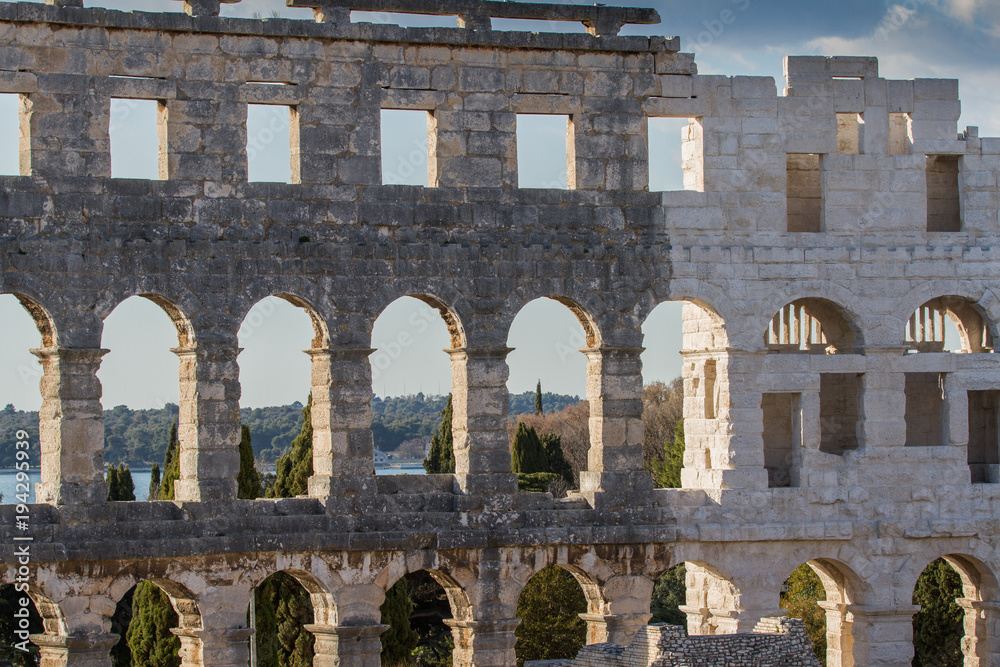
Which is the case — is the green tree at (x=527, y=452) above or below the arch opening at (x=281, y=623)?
above

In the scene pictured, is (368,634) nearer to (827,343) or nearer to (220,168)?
(220,168)

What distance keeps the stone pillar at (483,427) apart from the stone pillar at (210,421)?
3118 millimetres

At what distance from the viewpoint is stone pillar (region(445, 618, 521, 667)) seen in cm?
2499

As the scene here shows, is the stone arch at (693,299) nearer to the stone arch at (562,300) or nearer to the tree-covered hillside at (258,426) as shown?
the stone arch at (562,300)

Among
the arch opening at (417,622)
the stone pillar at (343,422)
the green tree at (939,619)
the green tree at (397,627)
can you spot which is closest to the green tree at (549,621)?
the arch opening at (417,622)

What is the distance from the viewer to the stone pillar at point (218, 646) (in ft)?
78.5

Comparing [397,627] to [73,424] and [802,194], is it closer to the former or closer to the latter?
[802,194]

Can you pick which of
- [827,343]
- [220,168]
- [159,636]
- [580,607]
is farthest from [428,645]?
[220,168]

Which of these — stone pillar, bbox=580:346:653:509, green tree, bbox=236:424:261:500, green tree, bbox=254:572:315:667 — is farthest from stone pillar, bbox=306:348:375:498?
green tree, bbox=254:572:315:667

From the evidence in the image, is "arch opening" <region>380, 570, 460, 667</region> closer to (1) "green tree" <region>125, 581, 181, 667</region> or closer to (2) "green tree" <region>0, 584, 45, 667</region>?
(1) "green tree" <region>125, 581, 181, 667</region>

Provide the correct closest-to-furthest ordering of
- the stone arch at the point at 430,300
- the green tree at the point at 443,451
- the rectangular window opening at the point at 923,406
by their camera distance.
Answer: the stone arch at the point at 430,300, the rectangular window opening at the point at 923,406, the green tree at the point at 443,451

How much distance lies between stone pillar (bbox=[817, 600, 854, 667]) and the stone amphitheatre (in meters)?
0.05

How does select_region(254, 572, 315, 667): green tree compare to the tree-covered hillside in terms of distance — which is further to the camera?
the tree-covered hillside

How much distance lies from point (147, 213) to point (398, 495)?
5.05 m
